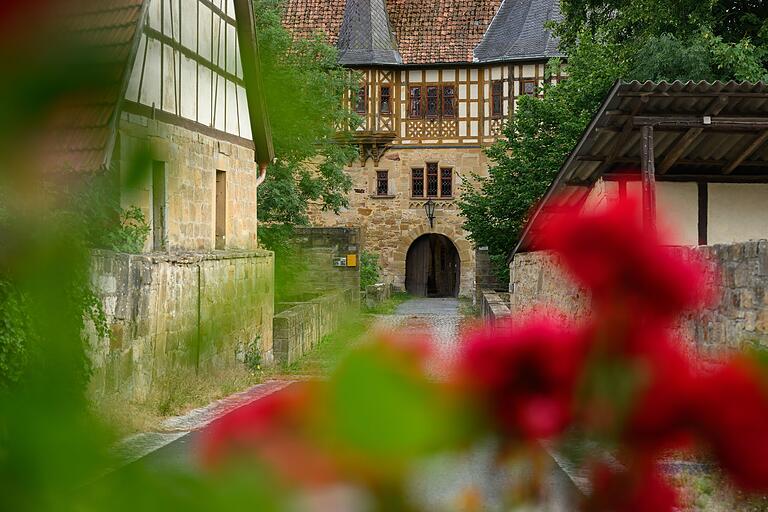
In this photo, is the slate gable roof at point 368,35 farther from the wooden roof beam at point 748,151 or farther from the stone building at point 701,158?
the wooden roof beam at point 748,151

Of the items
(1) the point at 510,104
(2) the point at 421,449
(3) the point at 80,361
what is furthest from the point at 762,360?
(1) the point at 510,104

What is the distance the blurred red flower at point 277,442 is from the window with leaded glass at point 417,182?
101 feet

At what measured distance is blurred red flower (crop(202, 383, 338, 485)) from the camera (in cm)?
46

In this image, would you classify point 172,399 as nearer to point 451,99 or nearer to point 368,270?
point 368,270

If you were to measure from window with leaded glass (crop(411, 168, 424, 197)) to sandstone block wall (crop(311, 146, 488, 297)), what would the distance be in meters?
0.13

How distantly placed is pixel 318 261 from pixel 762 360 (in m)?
24.1

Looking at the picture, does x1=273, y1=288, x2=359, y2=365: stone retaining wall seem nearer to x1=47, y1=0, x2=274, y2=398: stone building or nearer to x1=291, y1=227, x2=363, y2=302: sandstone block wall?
x1=291, y1=227, x2=363, y2=302: sandstone block wall

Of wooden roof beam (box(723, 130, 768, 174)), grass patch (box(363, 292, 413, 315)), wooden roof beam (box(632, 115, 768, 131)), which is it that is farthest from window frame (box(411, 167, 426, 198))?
grass patch (box(363, 292, 413, 315))

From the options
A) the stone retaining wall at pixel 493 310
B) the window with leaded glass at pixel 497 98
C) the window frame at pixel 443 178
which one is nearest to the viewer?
the stone retaining wall at pixel 493 310

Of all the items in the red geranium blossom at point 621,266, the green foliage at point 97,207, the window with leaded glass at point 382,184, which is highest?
the window with leaded glass at point 382,184

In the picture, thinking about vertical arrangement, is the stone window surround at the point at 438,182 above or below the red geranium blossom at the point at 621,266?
above

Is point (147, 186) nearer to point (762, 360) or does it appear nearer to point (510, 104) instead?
point (762, 360)

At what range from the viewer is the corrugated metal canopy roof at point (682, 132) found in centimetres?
→ 841

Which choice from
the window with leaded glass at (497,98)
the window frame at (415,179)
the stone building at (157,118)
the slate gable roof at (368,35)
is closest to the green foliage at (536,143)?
the slate gable roof at (368,35)
